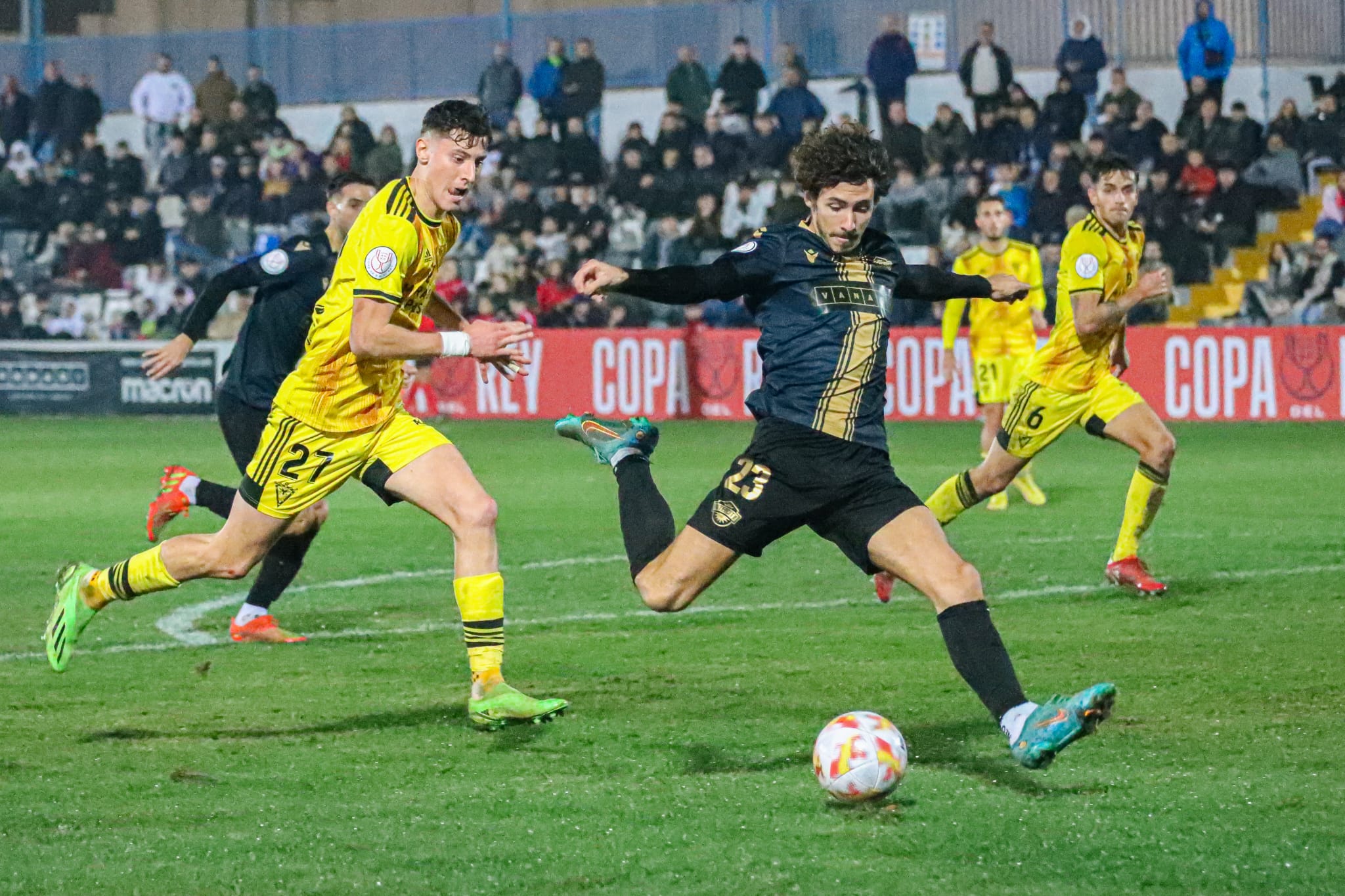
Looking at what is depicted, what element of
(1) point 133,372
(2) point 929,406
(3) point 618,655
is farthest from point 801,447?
(1) point 133,372

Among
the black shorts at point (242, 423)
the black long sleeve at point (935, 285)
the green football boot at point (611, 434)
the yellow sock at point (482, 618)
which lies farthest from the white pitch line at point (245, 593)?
the black long sleeve at point (935, 285)

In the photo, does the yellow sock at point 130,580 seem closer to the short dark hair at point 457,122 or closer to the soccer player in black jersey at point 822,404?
the short dark hair at point 457,122

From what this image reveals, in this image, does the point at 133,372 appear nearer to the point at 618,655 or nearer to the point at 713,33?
the point at 713,33

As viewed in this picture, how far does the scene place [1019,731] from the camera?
5.77 m

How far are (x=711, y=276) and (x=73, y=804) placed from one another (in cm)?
269

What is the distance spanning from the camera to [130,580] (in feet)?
25.3

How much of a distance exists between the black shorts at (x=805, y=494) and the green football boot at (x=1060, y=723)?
0.93 metres

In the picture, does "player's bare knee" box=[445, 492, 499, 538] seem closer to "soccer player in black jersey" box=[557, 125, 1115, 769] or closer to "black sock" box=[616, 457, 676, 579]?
"black sock" box=[616, 457, 676, 579]

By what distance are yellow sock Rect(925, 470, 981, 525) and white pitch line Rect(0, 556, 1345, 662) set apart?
562 mm

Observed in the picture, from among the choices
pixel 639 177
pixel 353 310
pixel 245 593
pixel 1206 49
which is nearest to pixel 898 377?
pixel 639 177

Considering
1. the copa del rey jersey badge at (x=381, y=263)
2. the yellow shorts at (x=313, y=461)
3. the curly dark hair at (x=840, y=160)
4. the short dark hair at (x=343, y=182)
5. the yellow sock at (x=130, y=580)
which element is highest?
the short dark hair at (x=343, y=182)

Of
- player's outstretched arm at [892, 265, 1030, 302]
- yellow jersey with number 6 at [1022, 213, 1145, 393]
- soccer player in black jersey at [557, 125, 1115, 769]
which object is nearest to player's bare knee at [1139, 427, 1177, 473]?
yellow jersey with number 6 at [1022, 213, 1145, 393]

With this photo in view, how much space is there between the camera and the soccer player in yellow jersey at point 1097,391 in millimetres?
10141

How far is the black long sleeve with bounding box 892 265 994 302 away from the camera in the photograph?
6.85 m
